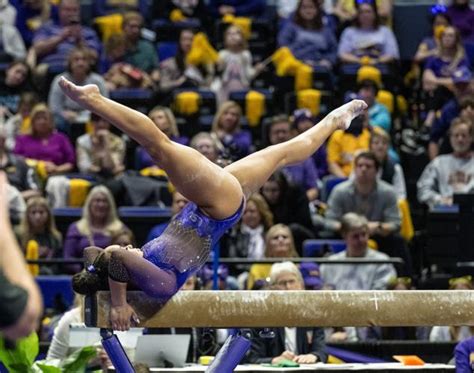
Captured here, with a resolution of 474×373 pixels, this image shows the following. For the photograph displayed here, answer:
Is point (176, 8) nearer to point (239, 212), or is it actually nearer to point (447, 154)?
point (447, 154)

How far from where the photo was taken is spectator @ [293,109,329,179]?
11.9 meters

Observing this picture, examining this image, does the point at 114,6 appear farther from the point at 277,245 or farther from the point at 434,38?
the point at 277,245

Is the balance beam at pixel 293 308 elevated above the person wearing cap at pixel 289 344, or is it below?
above

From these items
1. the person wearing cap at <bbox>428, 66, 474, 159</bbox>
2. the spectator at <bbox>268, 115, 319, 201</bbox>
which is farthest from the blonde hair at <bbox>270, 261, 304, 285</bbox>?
the person wearing cap at <bbox>428, 66, 474, 159</bbox>

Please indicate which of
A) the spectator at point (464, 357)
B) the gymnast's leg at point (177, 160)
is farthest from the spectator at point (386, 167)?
the gymnast's leg at point (177, 160)

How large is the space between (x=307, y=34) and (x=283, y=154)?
20.8 feet

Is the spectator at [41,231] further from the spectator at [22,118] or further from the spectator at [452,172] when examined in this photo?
the spectator at [452,172]

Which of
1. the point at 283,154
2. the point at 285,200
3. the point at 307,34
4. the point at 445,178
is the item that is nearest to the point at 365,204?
the point at 285,200

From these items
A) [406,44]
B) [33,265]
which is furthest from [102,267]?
[406,44]

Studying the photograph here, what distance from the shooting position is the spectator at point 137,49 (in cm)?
1340

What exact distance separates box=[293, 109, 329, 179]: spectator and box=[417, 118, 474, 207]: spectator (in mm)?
955

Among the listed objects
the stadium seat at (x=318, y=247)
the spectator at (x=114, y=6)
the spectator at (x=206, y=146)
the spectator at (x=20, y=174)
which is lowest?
the stadium seat at (x=318, y=247)

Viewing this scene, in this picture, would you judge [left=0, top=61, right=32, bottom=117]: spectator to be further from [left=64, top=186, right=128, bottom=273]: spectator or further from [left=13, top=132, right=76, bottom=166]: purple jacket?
[left=64, top=186, right=128, bottom=273]: spectator

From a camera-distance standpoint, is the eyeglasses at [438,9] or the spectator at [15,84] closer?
the spectator at [15,84]
